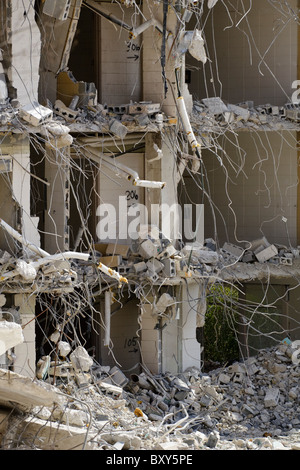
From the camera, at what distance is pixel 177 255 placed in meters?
23.3

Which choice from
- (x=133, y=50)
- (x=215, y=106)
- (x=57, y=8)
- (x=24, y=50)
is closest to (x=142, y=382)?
(x=215, y=106)

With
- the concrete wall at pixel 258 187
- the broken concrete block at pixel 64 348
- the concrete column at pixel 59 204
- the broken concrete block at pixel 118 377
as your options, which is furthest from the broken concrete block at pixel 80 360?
the concrete wall at pixel 258 187

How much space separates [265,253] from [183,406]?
17.3 feet

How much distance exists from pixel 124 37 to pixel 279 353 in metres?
7.44

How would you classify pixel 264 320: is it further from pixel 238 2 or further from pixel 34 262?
pixel 34 262

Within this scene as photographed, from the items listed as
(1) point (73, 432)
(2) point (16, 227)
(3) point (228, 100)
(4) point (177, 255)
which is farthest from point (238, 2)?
(1) point (73, 432)

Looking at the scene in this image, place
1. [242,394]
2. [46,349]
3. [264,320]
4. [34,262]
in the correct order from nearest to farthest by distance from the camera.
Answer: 1. [34,262]
2. [242,394]
3. [46,349]
4. [264,320]

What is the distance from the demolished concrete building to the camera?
20.8 m

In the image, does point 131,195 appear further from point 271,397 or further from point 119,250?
point 271,397

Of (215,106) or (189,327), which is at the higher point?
(215,106)

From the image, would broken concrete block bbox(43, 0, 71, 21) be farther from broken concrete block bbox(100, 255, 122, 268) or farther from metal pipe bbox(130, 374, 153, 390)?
metal pipe bbox(130, 374, 153, 390)

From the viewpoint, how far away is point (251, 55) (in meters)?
26.0

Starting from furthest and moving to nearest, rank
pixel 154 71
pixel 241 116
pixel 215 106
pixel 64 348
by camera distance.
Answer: pixel 241 116 < pixel 215 106 < pixel 154 71 < pixel 64 348
